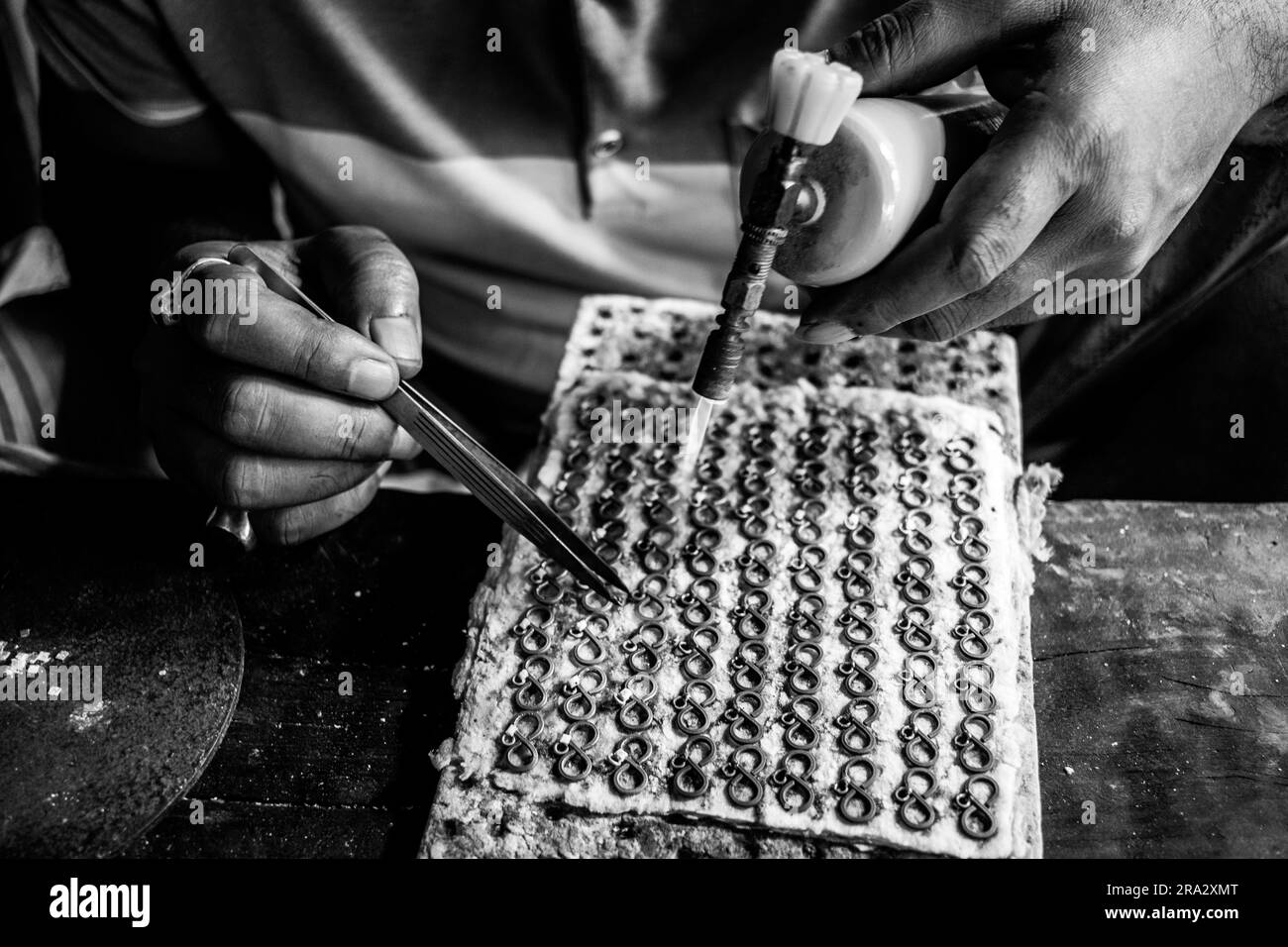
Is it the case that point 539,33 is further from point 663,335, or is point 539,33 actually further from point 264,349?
point 264,349

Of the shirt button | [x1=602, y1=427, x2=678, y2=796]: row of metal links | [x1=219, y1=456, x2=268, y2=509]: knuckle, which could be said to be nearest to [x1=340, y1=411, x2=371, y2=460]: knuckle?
[x1=219, y1=456, x2=268, y2=509]: knuckle

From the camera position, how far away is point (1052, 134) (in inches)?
37.0

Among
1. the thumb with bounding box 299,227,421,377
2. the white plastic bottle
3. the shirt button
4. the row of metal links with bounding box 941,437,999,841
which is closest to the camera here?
the white plastic bottle

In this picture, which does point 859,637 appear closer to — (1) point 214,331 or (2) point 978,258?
(2) point 978,258

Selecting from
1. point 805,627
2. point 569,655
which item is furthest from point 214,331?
point 805,627

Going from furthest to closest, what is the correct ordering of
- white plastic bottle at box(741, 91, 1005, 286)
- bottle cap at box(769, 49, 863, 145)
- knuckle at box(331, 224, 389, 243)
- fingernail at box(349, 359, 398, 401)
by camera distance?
knuckle at box(331, 224, 389, 243) → fingernail at box(349, 359, 398, 401) → white plastic bottle at box(741, 91, 1005, 286) → bottle cap at box(769, 49, 863, 145)

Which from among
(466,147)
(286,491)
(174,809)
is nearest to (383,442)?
(286,491)

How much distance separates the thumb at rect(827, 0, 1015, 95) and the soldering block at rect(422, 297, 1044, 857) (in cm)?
54

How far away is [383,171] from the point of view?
1.75 meters

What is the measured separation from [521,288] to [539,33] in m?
0.49

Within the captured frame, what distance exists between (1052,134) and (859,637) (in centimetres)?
60

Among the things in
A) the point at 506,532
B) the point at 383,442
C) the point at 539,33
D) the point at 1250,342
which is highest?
the point at 539,33

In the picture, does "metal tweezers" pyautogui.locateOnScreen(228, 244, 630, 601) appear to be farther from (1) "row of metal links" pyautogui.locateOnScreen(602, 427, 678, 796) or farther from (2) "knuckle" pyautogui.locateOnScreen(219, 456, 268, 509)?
(2) "knuckle" pyautogui.locateOnScreen(219, 456, 268, 509)

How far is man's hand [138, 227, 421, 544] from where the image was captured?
3.82 ft
